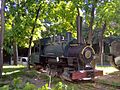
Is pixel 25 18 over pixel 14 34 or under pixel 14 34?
over

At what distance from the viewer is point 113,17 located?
1622cm

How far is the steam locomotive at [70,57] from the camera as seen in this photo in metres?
12.1

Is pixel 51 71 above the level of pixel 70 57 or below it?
below

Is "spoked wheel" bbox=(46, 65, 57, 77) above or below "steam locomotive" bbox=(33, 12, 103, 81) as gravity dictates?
below

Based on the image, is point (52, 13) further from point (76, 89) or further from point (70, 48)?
point (76, 89)

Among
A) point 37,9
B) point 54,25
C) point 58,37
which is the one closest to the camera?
point 58,37

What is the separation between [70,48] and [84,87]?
2937 mm

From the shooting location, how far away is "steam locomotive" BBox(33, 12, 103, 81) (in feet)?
39.7

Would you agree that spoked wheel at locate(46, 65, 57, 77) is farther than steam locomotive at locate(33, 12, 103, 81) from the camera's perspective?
Yes

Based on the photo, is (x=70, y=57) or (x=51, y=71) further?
(x=51, y=71)

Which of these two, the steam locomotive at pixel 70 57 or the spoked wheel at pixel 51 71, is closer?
the steam locomotive at pixel 70 57

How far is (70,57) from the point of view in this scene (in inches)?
493

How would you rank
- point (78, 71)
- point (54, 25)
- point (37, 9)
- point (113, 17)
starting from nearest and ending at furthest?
point (78, 71)
point (113, 17)
point (37, 9)
point (54, 25)

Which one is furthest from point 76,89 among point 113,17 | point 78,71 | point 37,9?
point 37,9
